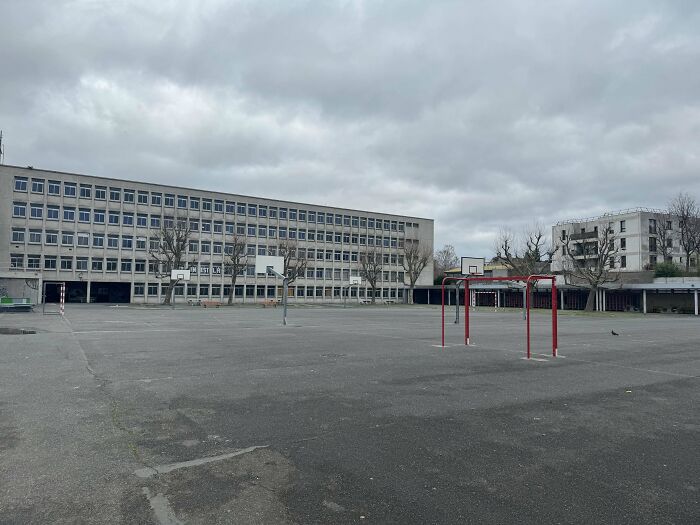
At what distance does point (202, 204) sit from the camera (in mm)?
75875

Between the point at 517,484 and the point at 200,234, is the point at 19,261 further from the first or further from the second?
the point at 517,484

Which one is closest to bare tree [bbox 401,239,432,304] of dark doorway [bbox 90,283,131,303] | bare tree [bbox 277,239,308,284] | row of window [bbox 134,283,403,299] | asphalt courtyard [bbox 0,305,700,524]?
row of window [bbox 134,283,403,299]

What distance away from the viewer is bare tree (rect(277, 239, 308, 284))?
230 ft

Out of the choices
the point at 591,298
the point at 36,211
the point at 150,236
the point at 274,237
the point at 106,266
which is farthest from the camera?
the point at 274,237

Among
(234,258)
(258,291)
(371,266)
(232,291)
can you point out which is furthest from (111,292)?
(371,266)

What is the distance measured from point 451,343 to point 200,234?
2496 inches

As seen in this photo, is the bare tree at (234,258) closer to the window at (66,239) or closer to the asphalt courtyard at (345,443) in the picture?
the window at (66,239)

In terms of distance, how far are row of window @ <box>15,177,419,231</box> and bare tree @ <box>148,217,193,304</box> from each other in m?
3.55

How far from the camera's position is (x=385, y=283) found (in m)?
90.2

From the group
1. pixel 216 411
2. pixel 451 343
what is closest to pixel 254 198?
pixel 451 343

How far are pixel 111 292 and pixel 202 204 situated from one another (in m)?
18.4

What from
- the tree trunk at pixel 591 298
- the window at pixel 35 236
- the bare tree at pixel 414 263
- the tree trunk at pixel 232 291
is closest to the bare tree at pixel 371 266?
the bare tree at pixel 414 263

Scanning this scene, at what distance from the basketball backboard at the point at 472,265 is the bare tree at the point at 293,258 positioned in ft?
103

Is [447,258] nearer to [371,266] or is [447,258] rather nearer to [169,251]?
[371,266]
